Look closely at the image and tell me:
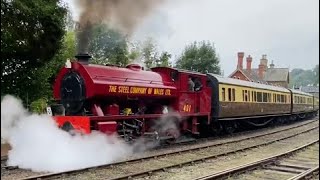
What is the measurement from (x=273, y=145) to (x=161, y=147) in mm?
4397

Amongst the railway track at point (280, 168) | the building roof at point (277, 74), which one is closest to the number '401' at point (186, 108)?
the railway track at point (280, 168)

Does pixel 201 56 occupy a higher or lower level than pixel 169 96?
higher

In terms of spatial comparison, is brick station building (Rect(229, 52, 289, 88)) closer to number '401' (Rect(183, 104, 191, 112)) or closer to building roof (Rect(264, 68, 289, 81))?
building roof (Rect(264, 68, 289, 81))

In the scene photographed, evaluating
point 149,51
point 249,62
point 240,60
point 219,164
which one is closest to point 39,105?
point 219,164

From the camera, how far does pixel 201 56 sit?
40.2 m

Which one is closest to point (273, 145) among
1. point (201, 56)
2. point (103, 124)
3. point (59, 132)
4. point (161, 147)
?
point (161, 147)

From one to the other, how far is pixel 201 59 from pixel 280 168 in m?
30.7

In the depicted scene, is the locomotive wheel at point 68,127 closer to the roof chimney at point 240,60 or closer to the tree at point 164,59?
the tree at point 164,59

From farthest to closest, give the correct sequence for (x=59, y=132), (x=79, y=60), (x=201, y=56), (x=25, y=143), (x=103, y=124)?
1. (x=201, y=56)
2. (x=79, y=60)
3. (x=103, y=124)
4. (x=59, y=132)
5. (x=25, y=143)

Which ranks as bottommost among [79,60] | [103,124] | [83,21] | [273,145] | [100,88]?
[273,145]

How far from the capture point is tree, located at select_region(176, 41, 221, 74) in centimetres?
3966

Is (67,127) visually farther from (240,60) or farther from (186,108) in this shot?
(240,60)

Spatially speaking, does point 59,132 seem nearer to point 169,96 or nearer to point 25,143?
point 25,143

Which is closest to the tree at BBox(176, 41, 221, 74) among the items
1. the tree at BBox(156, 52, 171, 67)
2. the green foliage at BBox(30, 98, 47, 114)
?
the tree at BBox(156, 52, 171, 67)
